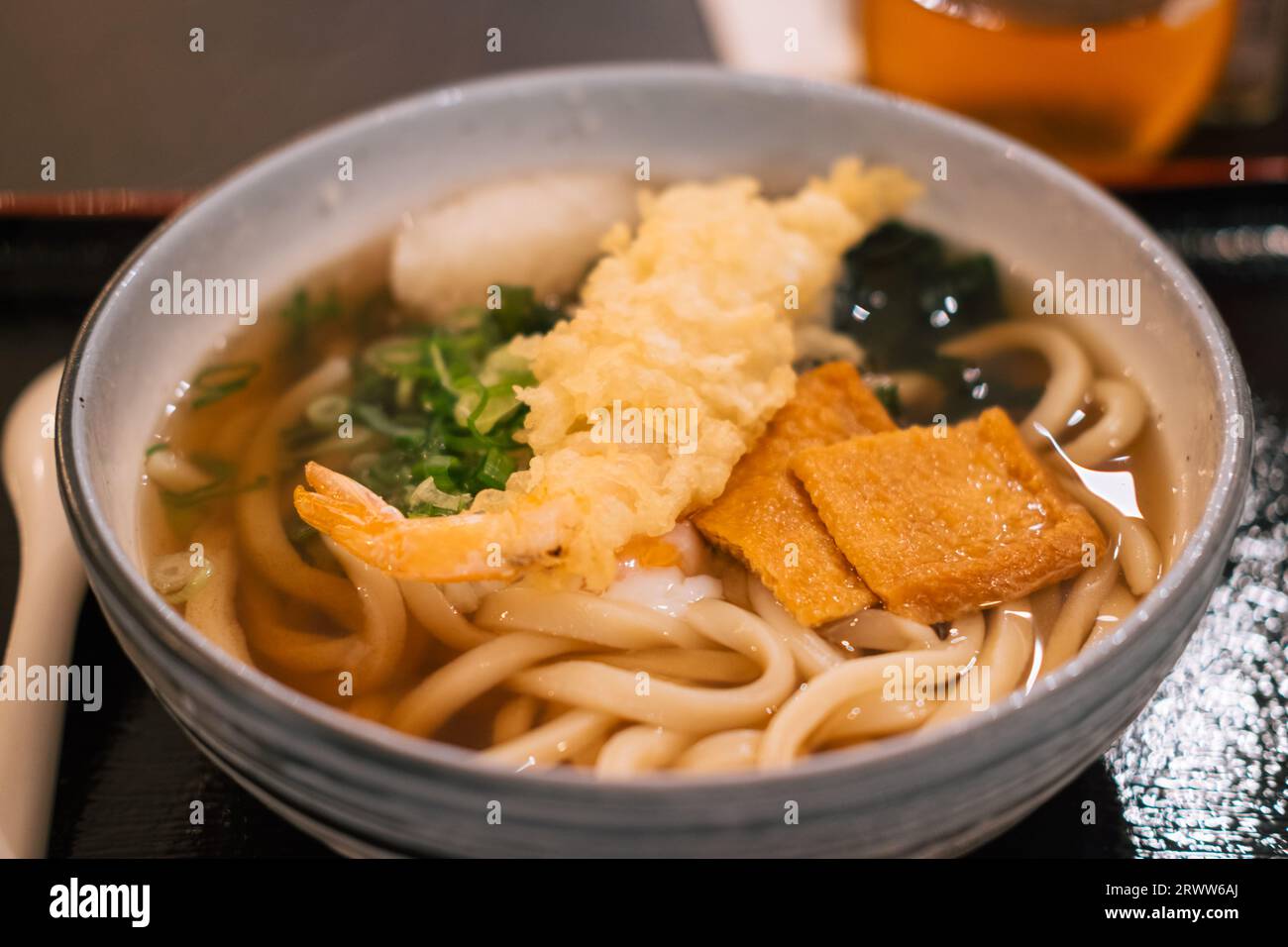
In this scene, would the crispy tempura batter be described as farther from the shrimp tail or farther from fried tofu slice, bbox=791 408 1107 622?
fried tofu slice, bbox=791 408 1107 622

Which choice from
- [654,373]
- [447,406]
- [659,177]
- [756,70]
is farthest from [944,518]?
[756,70]

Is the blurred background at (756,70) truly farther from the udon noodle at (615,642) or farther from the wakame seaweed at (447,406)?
the wakame seaweed at (447,406)

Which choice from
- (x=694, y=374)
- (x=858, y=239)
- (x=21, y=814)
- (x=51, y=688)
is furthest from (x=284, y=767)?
(x=858, y=239)

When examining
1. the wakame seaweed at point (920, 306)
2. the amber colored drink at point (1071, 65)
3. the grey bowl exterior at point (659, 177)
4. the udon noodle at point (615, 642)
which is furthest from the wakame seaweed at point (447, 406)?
the amber colored drink at point (1071, 65)

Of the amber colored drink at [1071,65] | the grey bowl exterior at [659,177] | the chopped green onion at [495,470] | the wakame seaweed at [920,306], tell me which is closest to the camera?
the grey bowl exterior at [659,177]

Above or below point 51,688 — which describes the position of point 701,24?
above
